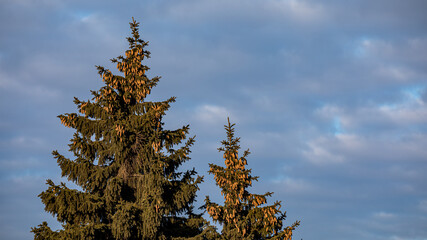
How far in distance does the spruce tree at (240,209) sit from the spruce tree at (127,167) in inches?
48.6

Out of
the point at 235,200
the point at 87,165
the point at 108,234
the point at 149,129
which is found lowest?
the point at 108,234

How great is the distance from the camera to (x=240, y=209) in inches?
979

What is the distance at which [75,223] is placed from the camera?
23.3m

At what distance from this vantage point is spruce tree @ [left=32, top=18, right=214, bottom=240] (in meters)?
22.8

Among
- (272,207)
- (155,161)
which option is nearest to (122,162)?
(155,161)

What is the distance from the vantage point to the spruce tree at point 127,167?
22.8 m

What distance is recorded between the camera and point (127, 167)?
26203 millimetres

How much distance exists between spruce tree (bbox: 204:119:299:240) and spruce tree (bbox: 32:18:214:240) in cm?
123

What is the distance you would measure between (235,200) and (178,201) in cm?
311

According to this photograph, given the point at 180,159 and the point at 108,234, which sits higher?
the point at 180,159

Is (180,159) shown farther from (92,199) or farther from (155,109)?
(92,199)

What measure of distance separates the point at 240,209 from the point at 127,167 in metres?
6.55

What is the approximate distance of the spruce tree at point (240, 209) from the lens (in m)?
24.1

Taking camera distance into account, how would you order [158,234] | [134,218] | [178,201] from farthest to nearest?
A: [178,201], [158,234], [134,218]
